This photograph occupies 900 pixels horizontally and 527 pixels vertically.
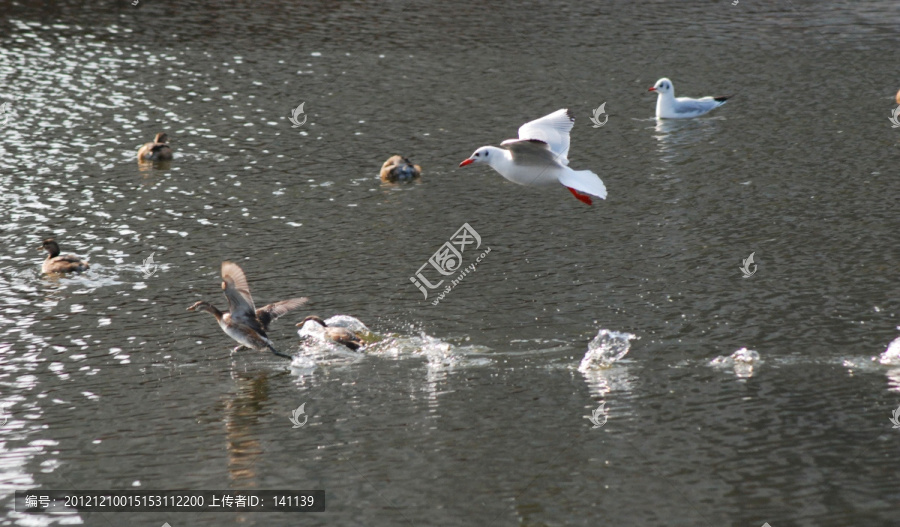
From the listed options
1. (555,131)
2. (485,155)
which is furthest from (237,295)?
(555,131)

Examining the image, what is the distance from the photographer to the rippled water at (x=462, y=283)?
10211 mm

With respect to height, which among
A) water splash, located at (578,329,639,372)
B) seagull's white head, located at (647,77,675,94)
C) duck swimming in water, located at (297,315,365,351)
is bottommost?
duck swimming in water, located at (297,315,365,351)

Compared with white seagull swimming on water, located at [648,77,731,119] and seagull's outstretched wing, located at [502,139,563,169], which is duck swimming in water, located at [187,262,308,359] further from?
white seagull swimming on water, located at [648,77,731,119]

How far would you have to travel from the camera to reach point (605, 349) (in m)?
12.7

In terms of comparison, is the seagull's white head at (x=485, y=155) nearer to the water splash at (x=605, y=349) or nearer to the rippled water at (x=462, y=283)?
the rippled water at (x=462, y=283)

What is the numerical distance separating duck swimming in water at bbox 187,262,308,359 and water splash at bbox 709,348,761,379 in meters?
4.96

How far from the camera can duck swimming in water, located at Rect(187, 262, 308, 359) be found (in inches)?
506

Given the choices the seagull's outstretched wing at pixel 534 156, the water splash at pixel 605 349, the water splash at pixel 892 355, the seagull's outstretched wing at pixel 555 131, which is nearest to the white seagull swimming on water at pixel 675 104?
the seagull's outstretched wing at pixel 555 131

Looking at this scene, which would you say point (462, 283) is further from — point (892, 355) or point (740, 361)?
point (892, 355)

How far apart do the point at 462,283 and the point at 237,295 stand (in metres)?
3.76

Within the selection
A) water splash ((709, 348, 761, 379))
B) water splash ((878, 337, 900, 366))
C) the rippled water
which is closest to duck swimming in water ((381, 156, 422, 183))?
the rippled water

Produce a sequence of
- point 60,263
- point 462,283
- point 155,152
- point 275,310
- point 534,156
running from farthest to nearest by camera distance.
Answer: point 155,152 < point 60,263 < point 462,283 < point 534,156 < point 275,310

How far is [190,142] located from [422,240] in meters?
8.66

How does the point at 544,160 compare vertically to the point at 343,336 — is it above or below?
above
